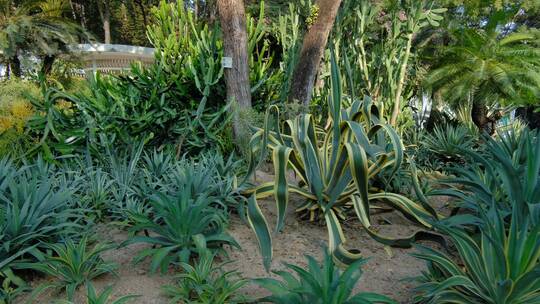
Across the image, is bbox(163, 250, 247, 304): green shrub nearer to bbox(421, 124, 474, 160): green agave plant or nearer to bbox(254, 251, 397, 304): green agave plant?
bbox(254, 251, 397, 304): green agave plant

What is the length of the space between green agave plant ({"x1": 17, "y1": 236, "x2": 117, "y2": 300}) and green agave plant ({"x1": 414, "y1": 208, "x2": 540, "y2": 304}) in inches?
65.5

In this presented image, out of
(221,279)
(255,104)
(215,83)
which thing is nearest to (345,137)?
(221,279)

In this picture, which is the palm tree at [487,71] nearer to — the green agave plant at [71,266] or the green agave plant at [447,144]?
the green agave plant at [447,144]

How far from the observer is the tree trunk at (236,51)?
4.71 metres

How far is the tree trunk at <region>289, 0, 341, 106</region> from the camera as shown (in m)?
5.17

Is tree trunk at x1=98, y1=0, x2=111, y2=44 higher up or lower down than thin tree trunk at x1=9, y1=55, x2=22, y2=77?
higher up

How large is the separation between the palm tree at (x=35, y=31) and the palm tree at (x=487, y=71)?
10582 millimetres

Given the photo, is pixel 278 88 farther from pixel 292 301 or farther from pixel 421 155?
pixel 292 301

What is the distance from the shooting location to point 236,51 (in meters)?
4.74

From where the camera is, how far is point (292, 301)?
1739mm

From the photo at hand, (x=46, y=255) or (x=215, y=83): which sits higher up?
(x=215, y=83)

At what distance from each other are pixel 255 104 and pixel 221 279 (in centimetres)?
365

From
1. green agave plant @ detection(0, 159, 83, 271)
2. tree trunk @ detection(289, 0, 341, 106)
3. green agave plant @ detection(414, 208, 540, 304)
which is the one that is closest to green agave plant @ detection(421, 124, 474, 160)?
tree trunk @ detection(289, 0, 341, 106)

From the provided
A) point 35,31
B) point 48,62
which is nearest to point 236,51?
point 35,31
